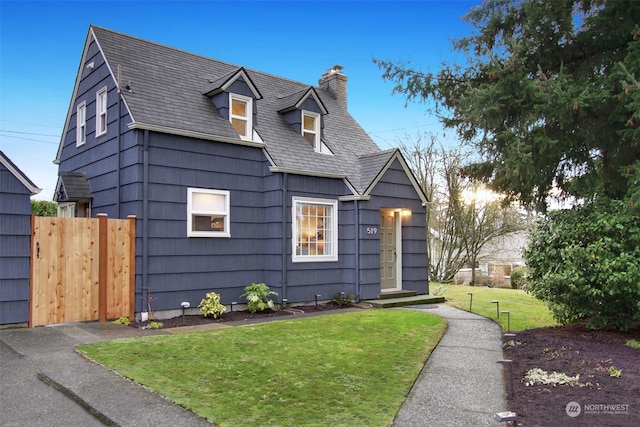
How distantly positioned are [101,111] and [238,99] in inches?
136

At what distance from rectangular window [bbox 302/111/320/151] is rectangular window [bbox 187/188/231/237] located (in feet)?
12.2

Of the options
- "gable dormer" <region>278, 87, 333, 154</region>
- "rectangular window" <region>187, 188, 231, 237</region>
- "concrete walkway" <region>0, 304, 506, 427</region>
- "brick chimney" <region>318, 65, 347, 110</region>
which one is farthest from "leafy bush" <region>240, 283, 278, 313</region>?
"brick chimney" <region>318, 65, 347, 110</region>

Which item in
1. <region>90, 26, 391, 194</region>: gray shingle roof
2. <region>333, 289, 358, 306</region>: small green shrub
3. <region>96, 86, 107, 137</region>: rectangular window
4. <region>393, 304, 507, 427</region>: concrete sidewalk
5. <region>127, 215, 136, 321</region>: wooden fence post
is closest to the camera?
<region>393, 304, 507, 427</region>: concrete sidewalk

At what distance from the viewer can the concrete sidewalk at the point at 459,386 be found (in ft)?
13.9

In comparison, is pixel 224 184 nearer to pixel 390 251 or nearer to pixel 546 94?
pixel 390 251

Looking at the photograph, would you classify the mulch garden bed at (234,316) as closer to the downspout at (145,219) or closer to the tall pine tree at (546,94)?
the downspout at (145,219)

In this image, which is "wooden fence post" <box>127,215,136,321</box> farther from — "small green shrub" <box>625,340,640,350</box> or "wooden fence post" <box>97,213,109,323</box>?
"small green shrub" <box>625,340,640,350</box>

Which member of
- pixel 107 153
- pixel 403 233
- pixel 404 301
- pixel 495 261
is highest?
pixel 107 153

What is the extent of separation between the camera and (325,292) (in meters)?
12.2

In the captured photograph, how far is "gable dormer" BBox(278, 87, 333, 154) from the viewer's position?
43.6 feet

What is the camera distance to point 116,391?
15.8 ft

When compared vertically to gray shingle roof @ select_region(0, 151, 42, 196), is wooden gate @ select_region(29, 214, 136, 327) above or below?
below

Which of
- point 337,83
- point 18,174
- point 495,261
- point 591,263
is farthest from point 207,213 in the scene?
point 495,261

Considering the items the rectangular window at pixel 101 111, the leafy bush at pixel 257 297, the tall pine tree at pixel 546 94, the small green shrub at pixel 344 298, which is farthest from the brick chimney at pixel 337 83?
the leafy bush at pixel 257 297
